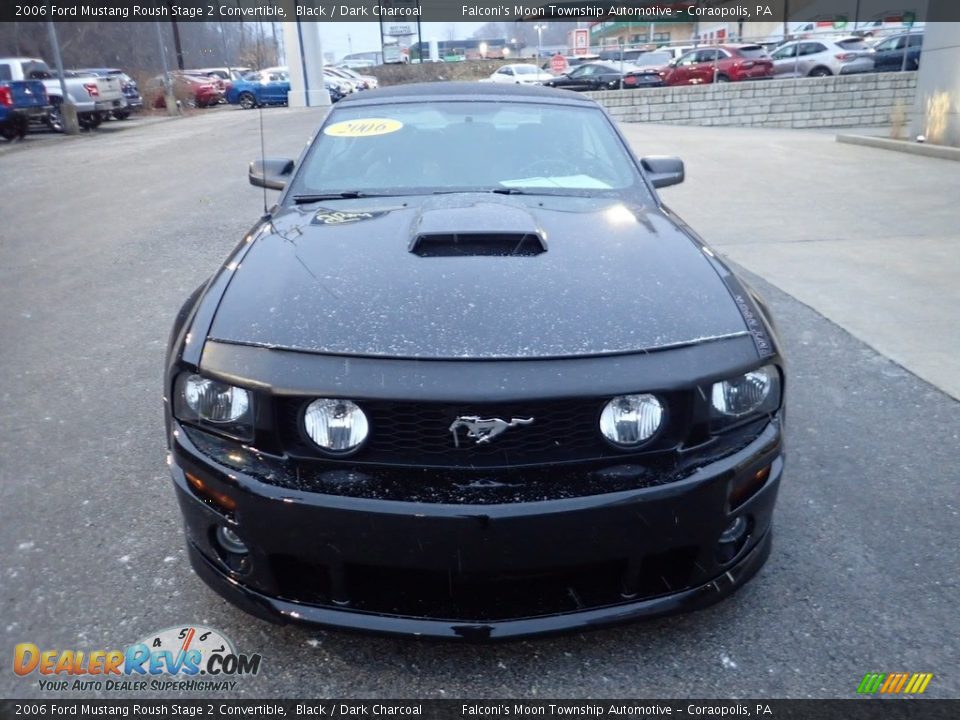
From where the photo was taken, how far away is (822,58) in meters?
23.4

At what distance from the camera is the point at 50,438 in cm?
357

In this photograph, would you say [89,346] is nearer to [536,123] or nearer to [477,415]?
[536,123]

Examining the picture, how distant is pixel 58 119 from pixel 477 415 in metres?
24.3

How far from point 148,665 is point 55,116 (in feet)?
78.0

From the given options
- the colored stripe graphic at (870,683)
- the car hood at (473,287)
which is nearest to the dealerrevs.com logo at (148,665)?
the car hood at (473,287)

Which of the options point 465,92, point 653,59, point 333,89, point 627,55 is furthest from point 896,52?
point 333,89

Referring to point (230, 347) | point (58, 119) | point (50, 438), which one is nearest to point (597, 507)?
point (230, 347)

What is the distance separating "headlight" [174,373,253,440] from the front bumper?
0.08m

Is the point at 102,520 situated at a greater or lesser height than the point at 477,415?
lesser

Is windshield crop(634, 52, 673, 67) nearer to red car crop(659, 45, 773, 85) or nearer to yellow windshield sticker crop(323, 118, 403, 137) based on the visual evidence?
red car crop(659, 45, 773, 85)

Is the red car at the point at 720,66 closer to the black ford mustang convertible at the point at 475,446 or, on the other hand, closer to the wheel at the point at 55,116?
the wheel at the point at 55,116

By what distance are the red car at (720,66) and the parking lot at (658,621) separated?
17473 mm

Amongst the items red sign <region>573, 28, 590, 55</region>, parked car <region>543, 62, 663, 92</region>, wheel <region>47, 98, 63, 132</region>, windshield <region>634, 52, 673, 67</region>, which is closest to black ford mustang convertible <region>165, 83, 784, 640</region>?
wheel <region>47, 98, 63, 132</region>

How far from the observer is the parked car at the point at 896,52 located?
70.0 ft
